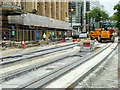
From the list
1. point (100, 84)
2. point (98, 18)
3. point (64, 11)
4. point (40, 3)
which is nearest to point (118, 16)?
point (40, 3)

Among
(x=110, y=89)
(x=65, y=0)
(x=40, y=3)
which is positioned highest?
(x=65, y=0)

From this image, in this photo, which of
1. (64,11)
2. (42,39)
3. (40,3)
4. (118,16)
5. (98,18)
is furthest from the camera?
(98,18)

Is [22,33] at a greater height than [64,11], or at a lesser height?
lesser

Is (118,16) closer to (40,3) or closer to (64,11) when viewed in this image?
(40,3)

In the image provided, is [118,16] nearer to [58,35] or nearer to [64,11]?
[58,35]

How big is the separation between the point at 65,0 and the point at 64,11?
4.56m

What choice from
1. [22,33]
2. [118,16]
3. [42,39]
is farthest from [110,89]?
[118,16]

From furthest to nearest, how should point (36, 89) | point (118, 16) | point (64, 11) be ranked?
point (64, 11) < point (118, 16) < point (36, 89)

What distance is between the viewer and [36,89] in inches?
247

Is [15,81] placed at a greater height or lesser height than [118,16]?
lesser

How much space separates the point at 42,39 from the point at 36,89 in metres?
25.3

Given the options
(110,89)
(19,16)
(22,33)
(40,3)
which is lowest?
(110,89)

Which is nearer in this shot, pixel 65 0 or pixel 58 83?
pixel 58 83

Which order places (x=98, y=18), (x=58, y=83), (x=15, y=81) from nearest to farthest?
(x=58, y=83) < (x=15, y=81) < (x=98, y=18)
